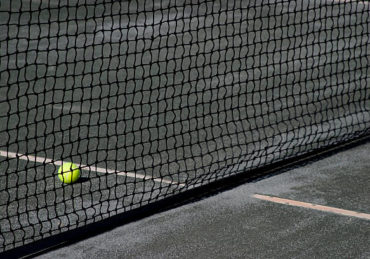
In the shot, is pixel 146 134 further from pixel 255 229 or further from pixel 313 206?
pixel 255 229

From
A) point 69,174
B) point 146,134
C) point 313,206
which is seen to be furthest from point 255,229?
point 146,134

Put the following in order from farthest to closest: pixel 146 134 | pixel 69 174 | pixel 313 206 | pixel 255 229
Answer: pixel 146 134 → pixel 69 174 → pixel 313 206 → pixel 255 229

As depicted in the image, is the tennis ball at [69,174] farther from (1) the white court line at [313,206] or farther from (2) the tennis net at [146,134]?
(1) the white court line at [313,206]

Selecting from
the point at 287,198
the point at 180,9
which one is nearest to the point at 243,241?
the point at 287,198

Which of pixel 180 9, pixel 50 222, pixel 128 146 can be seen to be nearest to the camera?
pixel 50 222

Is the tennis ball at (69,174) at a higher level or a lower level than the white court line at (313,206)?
lower

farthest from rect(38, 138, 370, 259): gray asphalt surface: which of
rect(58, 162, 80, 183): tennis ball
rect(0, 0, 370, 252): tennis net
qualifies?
rect(58, 162, 80, 183): tennis ball

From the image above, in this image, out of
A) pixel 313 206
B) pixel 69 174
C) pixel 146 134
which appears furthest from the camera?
pixel 146 134

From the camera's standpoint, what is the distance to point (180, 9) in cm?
1794

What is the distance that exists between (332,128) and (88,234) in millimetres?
3956

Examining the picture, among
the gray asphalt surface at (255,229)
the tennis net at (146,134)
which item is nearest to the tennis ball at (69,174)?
the tennis net at (146,134)

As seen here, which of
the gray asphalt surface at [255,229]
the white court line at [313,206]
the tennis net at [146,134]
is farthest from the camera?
the tennis net at [146,134]

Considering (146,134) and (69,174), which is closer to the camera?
(69,174)

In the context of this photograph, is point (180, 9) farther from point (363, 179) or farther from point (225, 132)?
point (363, 179)
